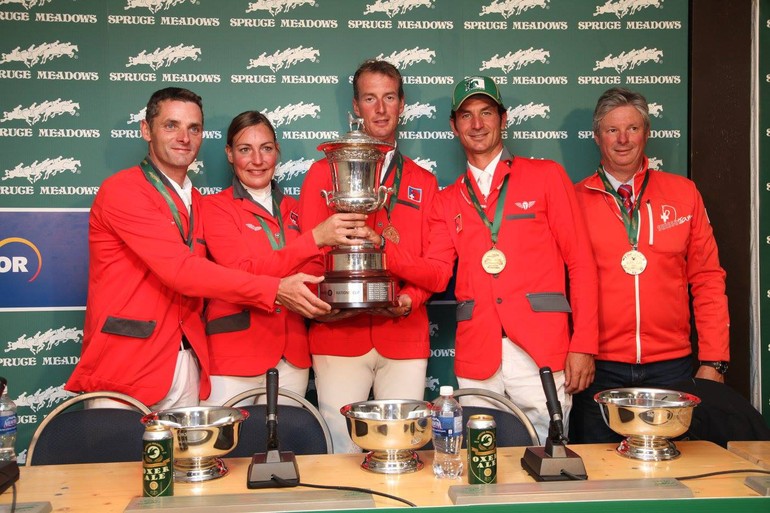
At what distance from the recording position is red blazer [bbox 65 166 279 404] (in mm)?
3250

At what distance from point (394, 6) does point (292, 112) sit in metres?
0.83

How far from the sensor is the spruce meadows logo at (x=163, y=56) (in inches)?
166

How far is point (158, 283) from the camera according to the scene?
11.3ft

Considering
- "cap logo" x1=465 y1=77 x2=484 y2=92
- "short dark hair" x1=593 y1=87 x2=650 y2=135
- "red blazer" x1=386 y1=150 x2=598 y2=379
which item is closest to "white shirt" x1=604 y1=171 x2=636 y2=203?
"short dark hair" x1=593 y1=87 x2=650 y2=135

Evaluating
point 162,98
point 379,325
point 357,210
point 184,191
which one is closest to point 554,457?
point 357,210

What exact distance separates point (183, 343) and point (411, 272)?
1087 mm

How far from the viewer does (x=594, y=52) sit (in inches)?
175

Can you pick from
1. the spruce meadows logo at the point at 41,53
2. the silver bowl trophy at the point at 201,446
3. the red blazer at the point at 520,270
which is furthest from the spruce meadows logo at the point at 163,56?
the silver bowl trophy at the point at 201,446

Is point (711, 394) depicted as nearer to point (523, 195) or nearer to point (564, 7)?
point (523, 195)

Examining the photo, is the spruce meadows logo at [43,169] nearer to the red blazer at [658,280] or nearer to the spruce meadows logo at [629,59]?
the red blazer at [658,280]

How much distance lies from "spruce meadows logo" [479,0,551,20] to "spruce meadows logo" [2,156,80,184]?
242 cm

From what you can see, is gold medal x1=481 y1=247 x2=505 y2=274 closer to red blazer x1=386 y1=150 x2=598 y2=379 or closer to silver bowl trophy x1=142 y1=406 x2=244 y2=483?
red blazer x1=386 y1=150 x2=598 y2=379

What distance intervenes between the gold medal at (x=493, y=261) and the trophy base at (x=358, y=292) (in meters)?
0.56

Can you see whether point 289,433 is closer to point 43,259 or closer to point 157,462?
point 157,462
